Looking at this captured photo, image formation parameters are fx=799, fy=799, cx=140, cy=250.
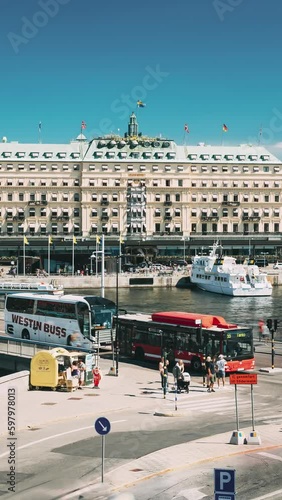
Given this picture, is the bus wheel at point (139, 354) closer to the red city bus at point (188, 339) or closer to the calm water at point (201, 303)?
the red city bus at point (188, 339)

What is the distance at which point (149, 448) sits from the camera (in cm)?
2523

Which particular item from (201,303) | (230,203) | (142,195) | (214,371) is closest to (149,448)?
(214,371)

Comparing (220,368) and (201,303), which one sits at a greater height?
(220,368)

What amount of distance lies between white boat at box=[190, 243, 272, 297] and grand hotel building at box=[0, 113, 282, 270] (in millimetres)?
30562

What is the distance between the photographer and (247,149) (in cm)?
16788

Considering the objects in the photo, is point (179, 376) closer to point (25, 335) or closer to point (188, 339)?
point (188, 339)

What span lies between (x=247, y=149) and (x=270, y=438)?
477 feet

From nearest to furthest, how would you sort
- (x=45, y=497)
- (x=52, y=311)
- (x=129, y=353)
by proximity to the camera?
(x=45, y=497)
(x=129, y=353)
(x=52, y=311)

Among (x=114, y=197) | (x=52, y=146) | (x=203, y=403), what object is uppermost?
(x=52, y=146)

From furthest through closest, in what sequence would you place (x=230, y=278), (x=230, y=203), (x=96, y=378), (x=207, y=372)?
(x=230, y=203)
(x=230, y=278)
(x=207, y=372)
(x=96, y=378)

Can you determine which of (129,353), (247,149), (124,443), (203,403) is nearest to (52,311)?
(129,353)

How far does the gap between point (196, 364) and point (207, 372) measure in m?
5.36

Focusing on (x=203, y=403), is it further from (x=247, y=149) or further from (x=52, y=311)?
(x=247, y=149)

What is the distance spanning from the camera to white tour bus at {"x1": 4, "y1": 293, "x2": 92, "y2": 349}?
4972cm
